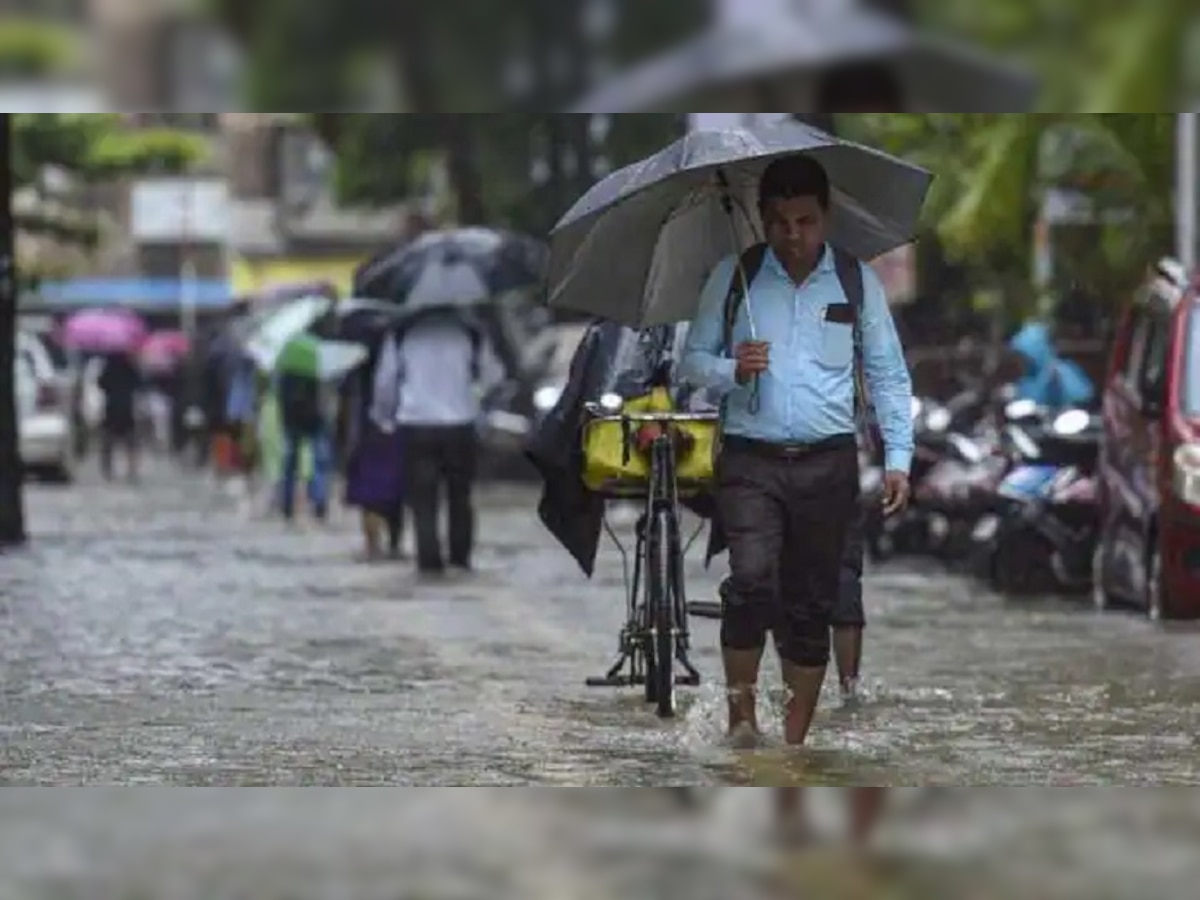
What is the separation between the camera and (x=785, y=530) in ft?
28.3

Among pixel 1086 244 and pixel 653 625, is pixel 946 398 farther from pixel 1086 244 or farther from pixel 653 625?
pixel 653 625

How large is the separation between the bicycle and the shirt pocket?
2.45 ft

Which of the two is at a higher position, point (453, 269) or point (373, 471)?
point (453, 269)

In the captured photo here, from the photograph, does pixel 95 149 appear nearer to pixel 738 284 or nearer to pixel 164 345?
pixel 738 284

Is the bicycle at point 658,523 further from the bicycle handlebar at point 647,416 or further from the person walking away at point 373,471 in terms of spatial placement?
the person walking away at point 373,471

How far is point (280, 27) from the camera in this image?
17.8ft

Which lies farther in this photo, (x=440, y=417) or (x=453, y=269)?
(x=440, y=417)

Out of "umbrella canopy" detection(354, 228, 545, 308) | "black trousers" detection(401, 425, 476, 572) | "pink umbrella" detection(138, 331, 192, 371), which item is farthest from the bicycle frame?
"pink umbrella" detection(138, 331, 192, 371)

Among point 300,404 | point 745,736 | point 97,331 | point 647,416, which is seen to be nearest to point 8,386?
point 300,404

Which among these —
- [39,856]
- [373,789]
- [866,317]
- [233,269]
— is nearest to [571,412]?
[866,317]

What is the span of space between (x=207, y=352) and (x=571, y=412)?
2041cm

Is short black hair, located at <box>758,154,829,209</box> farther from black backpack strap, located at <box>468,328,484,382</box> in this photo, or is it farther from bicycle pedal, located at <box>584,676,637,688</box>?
black backpack strap, located at <box>468,328,484,382</box>

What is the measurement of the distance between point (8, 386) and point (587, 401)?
861 cm

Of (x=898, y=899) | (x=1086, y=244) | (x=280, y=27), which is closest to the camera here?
(x=280, y=27)
